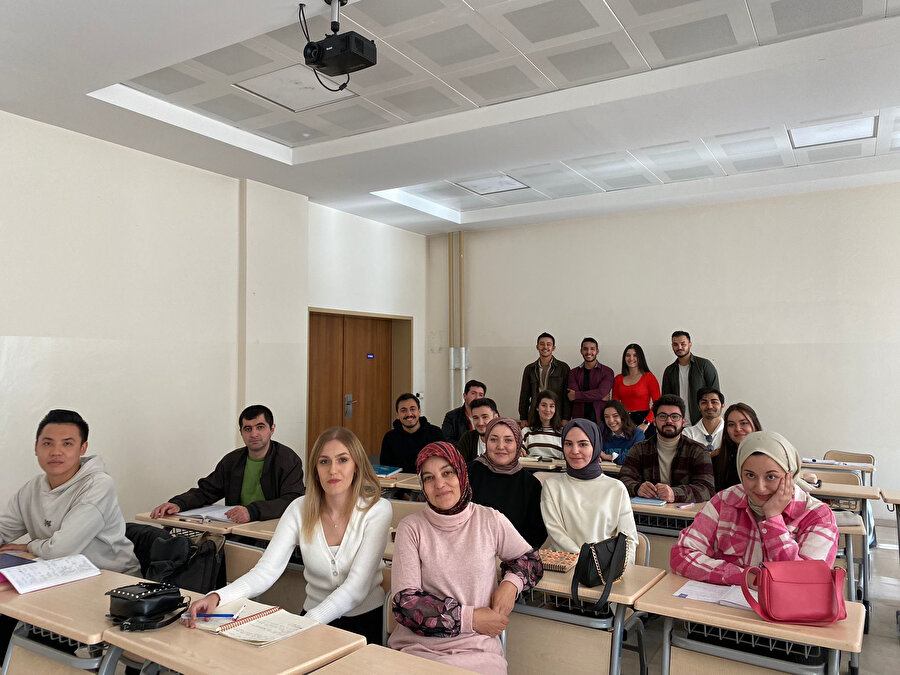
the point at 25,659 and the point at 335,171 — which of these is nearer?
the point at 25,659

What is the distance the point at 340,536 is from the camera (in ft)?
8.61

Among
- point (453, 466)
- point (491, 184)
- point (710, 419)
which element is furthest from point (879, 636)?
point (491, 184)

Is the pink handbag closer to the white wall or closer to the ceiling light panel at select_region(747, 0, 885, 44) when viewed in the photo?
the ceiling light panel at select_region(747, 0, 885, 44)

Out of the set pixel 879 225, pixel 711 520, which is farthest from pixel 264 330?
pixel 879 225

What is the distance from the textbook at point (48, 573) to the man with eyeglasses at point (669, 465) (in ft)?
9.43

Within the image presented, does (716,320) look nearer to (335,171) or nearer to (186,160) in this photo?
(335,171)

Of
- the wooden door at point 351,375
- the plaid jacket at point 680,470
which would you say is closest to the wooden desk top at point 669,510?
the plaid jacket at point 680,470

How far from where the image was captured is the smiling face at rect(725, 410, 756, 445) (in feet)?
13.7

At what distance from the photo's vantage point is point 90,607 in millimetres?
2232

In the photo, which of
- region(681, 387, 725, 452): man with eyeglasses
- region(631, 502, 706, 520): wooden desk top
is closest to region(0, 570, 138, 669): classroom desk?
region(631, 502, 706, 520): wooden desk top

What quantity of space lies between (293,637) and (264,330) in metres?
4.89

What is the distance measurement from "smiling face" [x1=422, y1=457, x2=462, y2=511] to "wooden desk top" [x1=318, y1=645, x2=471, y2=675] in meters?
0.65

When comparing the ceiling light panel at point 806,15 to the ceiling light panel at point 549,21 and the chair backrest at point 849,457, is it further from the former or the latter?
the chair backrest at point 849,457

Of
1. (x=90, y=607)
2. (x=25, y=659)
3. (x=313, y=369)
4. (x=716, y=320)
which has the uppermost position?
(x=716, y=320)
